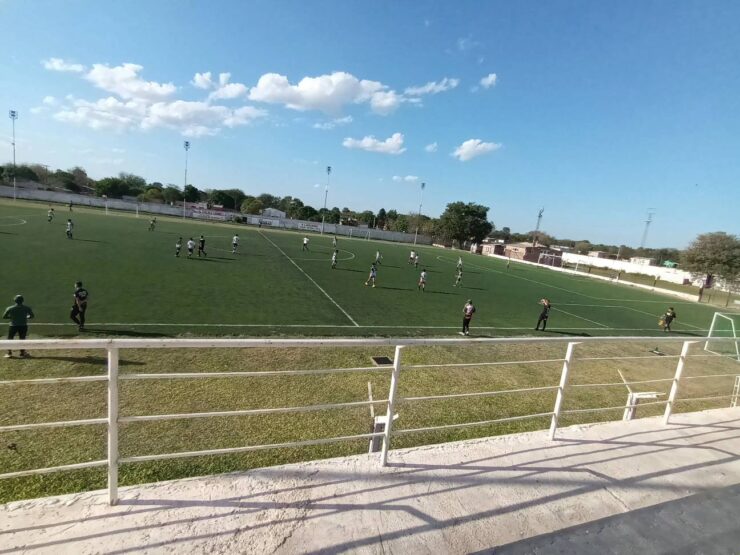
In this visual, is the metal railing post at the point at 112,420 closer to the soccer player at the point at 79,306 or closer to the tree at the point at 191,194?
the soccer player at the point at 79,306

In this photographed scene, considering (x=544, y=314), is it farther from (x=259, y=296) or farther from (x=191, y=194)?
(x=191, y=194)

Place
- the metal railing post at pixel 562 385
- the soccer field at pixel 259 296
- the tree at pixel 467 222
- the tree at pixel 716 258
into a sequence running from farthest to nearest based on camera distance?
the tree at pixel 467 222 → the tree at pixel 716 258 → the soccer field at pixel 259 296 → the metal railing post at pixel 562 385

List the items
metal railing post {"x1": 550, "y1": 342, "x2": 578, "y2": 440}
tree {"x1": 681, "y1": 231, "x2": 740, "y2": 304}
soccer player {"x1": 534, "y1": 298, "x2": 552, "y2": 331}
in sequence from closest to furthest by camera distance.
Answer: metal railing post {"x1": 550, "y1": 342, "x2": 578, "y2": 440}
soccer player {"x1": 534, "y1": 298, "x2": 552, "y2": 331}
tree {"x1": 681, "y1": 231, "x2": 740, "y2": 304}

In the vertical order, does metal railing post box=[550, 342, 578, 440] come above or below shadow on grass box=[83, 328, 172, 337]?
above

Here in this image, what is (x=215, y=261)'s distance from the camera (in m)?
27.4

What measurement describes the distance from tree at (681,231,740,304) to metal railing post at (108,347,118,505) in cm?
5172

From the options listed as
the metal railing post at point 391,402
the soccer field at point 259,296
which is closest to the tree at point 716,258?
the soccer field at point 259,296

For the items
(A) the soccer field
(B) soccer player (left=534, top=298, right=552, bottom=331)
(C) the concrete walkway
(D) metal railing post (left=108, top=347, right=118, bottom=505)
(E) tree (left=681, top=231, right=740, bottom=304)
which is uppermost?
(E) tree (left=681, top=231, right=740, bottom=304)

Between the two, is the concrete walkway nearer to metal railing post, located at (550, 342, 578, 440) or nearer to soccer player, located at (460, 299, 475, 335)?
metal railing post, located at (550, 342, 578, 440)

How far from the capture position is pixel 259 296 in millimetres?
18922

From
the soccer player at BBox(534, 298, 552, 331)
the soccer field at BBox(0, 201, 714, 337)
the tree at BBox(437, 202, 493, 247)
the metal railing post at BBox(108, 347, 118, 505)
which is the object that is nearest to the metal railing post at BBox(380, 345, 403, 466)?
the metal railing post at BBox(108, 347, 118, 505)

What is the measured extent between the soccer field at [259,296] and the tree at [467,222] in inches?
1915

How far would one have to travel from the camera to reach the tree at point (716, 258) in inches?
1534

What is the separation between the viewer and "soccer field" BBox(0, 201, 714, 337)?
571 inches
